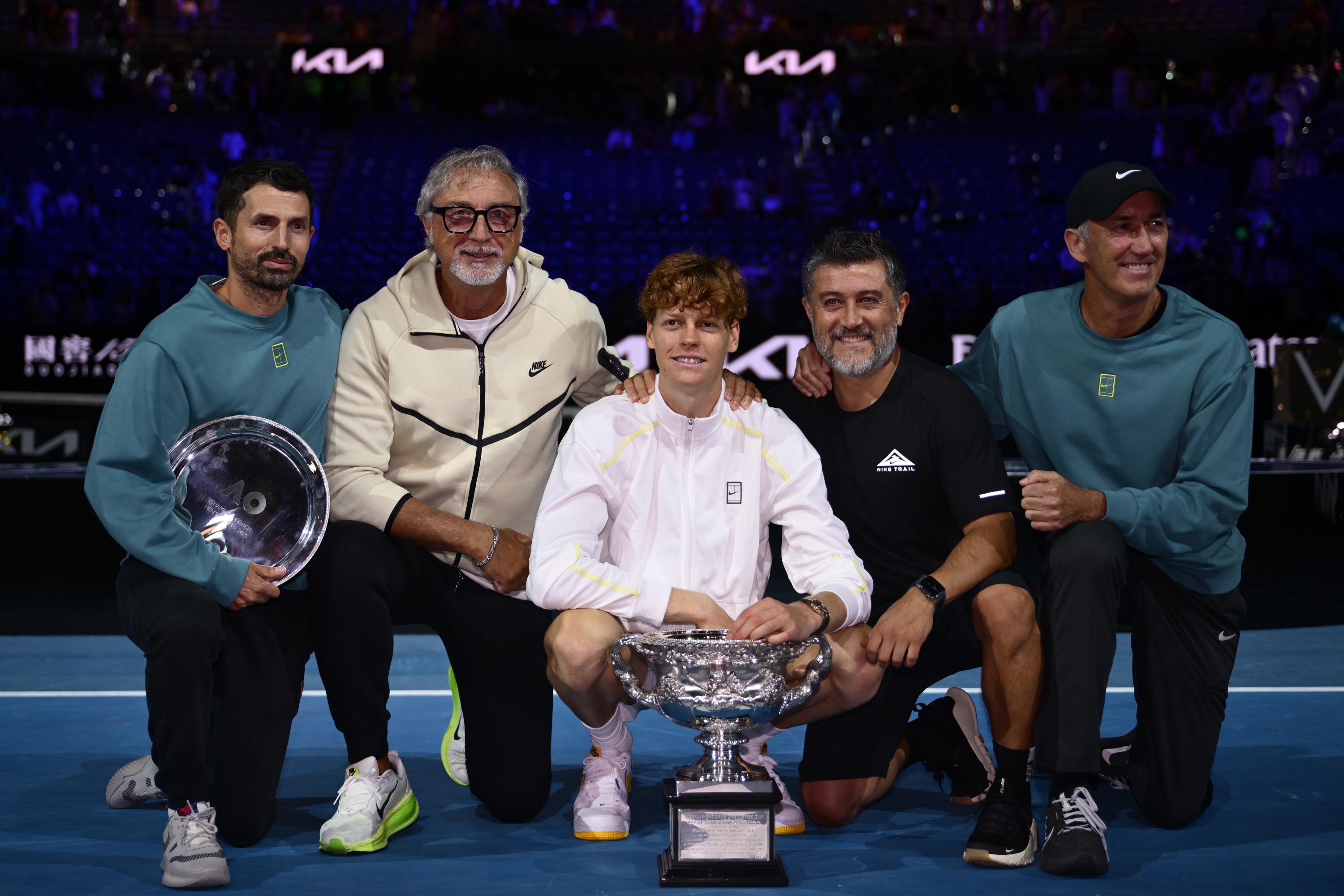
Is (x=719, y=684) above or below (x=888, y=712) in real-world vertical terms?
above

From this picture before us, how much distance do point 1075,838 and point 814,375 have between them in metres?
1.33

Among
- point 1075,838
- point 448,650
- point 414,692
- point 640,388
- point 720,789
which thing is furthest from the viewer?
point 414,692

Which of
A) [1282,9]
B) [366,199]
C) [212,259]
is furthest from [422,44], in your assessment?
[1282,9]

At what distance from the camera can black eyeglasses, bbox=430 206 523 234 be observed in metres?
3.32

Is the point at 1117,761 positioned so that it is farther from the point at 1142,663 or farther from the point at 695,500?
the point at 695,500

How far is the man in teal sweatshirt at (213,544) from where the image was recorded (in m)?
2.73

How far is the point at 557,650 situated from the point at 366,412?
0.89m

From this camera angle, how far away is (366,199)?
1619 centimetres

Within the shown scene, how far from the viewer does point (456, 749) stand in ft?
11.6

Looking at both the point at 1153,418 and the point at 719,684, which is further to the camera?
the point at 1153,418

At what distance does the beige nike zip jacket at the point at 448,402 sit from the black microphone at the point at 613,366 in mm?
104

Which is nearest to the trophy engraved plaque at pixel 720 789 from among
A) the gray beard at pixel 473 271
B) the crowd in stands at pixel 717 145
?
the gray beard at pixel 473 271

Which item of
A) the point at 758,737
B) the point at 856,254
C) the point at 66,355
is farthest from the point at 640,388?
the point at 66,355

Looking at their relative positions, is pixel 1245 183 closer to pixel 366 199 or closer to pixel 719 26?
pixel 719 26
